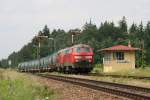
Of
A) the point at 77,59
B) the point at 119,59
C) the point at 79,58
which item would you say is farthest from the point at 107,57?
the point at 77,59

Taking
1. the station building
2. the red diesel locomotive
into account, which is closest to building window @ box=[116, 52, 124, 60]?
the station building

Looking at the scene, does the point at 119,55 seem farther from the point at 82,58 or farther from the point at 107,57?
the point at 82,58

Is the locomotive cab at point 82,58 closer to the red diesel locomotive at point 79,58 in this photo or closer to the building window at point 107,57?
the red diesel locomotive at point 79,58

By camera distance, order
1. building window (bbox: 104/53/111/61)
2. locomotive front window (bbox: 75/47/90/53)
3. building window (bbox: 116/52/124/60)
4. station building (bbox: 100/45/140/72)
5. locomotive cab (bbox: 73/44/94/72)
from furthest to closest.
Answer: building window (bbox: 104/53/111/61), building window (bbox: 116/52/124/60), station building (bbox: 100/45/140/72), locomotive front window (bbox: 75/47/90/53), locomotive cab (bbox: 73/44/94/72)

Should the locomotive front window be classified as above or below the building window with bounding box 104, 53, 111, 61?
above

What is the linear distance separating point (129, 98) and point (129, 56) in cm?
4035

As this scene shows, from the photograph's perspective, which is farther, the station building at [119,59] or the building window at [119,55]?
the building window at [119,55]

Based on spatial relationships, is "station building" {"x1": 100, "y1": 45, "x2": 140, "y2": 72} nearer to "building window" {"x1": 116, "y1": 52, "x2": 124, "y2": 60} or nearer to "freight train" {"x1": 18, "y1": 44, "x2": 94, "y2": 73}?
"building window" {"x1": 116, "y1": 52, "x2": 124, "y2": 60}

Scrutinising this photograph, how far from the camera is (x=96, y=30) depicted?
154 metres

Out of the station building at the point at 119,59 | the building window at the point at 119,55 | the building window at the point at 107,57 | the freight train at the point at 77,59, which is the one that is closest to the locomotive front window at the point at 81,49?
the freight train at the point at 77,59

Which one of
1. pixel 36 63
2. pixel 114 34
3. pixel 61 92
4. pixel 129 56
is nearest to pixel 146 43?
pixel 114 34

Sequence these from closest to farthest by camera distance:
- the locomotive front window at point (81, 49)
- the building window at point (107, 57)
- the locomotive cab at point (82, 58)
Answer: the locomotive cab at point (82, 58) → the locomotive front window at point (81, 49) → the building window at point (107, 57)

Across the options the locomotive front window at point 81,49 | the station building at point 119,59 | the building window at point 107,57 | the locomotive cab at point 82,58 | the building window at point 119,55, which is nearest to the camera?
the locomotive cab at point 82,58

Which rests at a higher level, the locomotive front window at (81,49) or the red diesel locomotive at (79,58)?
the locomotive front window at (81,49)
